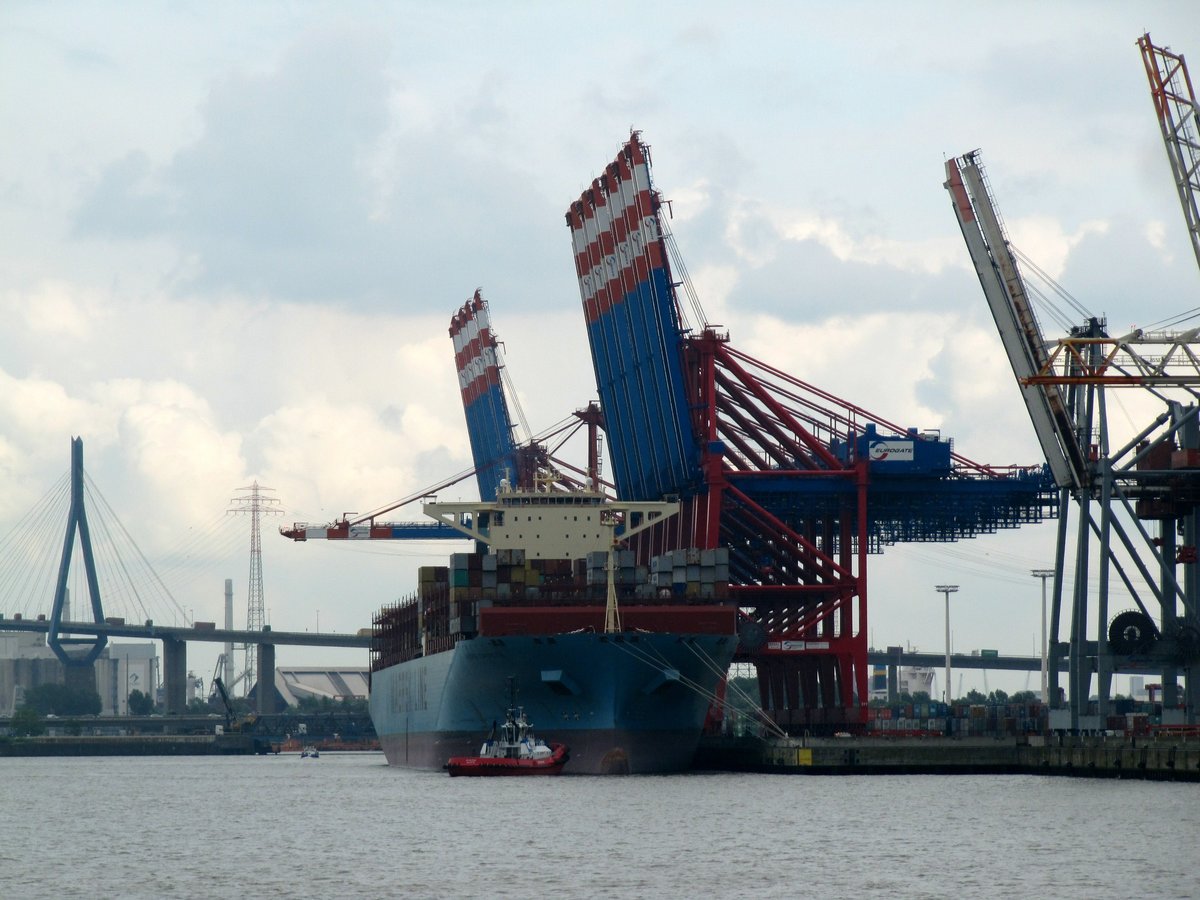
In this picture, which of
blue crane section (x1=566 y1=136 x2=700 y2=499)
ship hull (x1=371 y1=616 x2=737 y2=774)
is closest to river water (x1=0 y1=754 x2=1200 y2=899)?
ship hull (x1=371 y1=616 x2=737 y2=774)

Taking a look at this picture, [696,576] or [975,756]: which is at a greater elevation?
[696,576]

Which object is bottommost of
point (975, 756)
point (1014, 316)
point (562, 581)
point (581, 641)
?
point (975, 756)

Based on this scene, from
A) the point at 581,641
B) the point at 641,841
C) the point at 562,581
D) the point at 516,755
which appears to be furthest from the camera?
the point at 562,581

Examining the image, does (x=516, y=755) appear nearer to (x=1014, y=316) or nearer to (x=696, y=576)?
(x=696, y=576)

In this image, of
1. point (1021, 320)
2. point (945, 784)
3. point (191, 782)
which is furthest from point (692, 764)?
point (191, 782)

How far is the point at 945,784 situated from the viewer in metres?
59.4

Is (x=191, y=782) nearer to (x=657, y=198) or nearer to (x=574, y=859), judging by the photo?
(x=657, y=198)

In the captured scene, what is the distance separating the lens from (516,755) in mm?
64250

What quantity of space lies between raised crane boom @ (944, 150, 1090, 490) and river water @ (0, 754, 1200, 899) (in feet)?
32.5

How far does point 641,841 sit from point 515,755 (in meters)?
21.9

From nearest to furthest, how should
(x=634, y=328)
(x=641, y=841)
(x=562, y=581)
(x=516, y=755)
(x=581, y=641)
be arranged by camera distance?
(x=641, y=841), (x=581, y=641), (x=516, y=755), (x=562, y=581), (x=634, y=328)

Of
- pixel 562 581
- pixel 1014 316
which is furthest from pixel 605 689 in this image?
pixel 1014 316

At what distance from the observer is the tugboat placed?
2483 inches

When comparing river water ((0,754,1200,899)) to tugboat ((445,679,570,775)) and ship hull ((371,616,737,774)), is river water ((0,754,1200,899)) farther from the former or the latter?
ship hull ((371,616,737,774))
